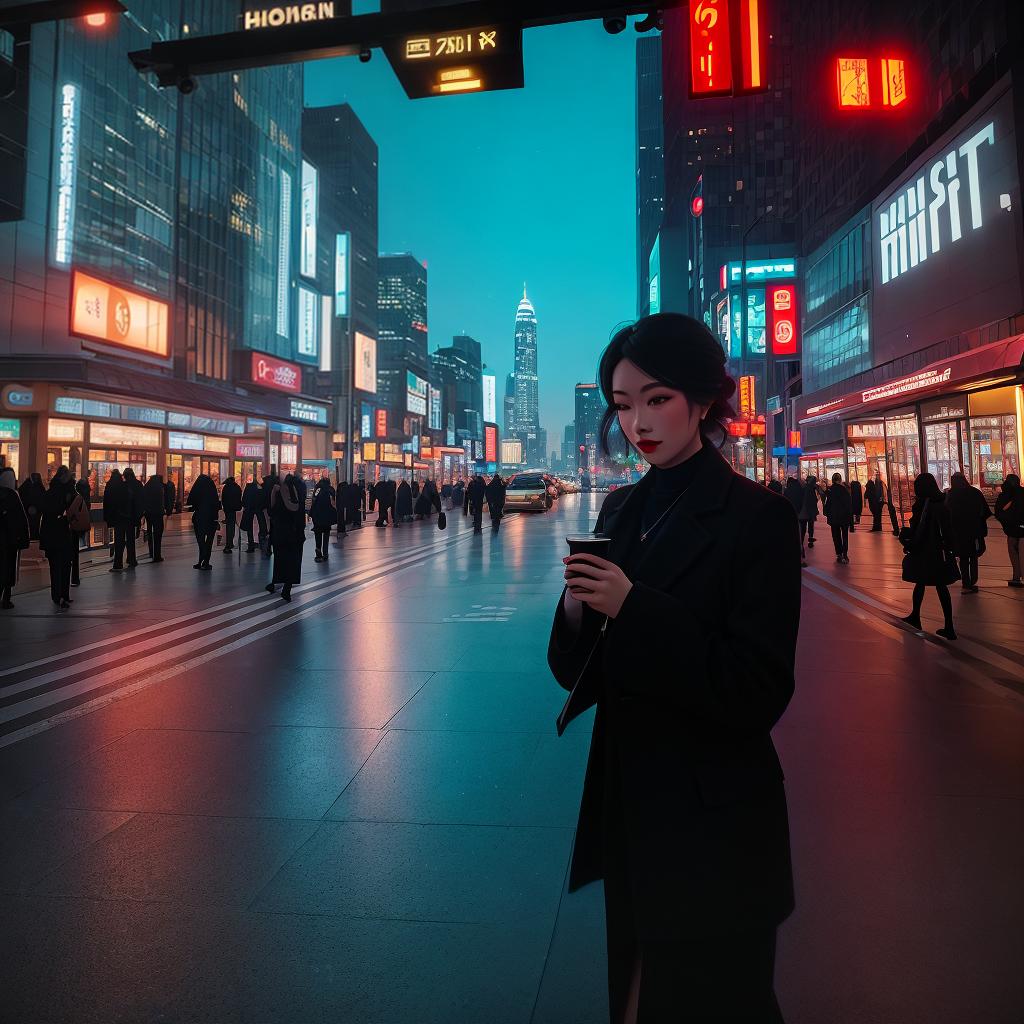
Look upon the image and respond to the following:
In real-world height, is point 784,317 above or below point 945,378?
above

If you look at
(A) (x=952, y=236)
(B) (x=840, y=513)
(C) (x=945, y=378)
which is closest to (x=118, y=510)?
(B) (x=840, y=513)

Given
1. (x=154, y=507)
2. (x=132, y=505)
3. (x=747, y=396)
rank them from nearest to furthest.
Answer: (x=132, y=505) → (x=154, y=507) → (x=747, y=396)

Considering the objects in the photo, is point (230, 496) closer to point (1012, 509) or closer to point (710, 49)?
point (710, 49)

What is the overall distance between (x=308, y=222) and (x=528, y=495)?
Answer: 108 ft

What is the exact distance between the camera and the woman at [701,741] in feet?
4.30

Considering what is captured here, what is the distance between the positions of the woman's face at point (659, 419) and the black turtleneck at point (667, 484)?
0.02m

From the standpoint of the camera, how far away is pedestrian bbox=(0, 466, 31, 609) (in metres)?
9.86

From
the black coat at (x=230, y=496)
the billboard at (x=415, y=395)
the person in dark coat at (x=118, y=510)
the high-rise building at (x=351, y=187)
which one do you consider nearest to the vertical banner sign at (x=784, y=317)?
the black coat at (x=230, y=496)

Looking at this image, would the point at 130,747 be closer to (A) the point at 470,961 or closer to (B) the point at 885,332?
(A) the point at 470,961

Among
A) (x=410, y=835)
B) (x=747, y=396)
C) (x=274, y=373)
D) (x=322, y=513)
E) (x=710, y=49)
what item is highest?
(x=274, y=373)

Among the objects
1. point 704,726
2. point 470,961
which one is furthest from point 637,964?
point 470,961

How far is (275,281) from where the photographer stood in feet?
176

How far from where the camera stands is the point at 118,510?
565 inches

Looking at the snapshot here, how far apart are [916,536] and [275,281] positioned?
176 feet
